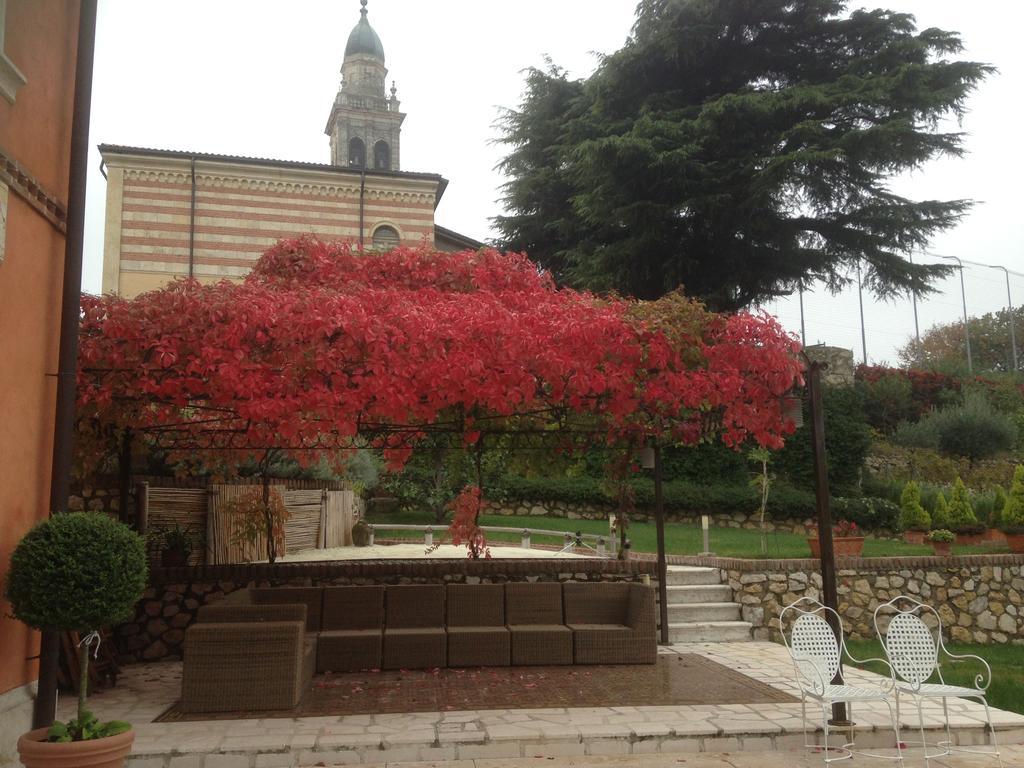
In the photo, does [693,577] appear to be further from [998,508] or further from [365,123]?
[365,123]

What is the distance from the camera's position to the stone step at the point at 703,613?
9805mm

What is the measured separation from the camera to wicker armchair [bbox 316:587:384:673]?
24.6 ft

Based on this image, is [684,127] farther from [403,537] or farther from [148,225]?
[148,225]

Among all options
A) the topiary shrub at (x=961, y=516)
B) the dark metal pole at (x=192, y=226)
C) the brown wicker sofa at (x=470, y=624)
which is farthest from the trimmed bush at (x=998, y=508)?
the dark metal pole at (x=192, y=226)

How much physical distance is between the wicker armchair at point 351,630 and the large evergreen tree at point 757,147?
12.0 metres

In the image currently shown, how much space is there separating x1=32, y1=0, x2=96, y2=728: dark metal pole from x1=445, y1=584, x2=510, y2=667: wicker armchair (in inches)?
133

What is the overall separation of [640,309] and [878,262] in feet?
46.5

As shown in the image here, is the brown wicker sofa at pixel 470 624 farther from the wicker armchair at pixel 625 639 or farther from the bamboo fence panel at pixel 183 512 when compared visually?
the bamboo fence panel at pixel 183 512

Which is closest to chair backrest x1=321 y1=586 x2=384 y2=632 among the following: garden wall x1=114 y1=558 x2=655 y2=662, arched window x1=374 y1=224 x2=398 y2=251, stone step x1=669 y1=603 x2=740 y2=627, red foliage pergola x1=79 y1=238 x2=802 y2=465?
garden wall x1=114 y1=558 x2=655 y2=662

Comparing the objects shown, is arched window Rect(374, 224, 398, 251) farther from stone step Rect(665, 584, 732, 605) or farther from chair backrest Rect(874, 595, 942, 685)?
chair backrest Rect(874, 595, 942, 685)

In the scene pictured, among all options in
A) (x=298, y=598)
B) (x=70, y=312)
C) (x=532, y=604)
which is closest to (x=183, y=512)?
(x=298, y=598)

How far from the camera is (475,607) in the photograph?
26.1ft

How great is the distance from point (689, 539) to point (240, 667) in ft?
34.3

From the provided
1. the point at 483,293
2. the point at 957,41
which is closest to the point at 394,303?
the point at 483,293
